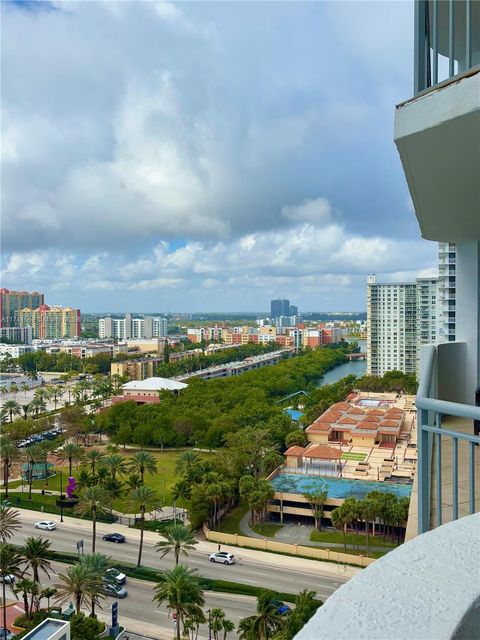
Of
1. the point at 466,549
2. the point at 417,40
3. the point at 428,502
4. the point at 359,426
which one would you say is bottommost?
the point at 359,426

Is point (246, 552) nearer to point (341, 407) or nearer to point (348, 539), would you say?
point (348, 539)

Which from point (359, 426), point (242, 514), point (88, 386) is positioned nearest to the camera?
point (242, 514)

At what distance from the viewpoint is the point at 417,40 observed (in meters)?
1.79

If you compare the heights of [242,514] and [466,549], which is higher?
[466,549]

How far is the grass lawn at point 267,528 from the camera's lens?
11.3 metres

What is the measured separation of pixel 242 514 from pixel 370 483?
307 centimetres

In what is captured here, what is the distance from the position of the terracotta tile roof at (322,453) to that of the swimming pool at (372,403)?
8.13 metres

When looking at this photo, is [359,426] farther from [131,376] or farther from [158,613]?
[131,376]

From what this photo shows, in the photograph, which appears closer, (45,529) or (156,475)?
(45,529)

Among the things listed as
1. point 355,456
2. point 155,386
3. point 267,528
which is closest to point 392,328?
point 155,386

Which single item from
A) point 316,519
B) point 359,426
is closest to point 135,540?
point 316,519

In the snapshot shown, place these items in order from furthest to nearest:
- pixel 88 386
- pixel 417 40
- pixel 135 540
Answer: pixel 88 386, pixel 135 540, pixel 417 40

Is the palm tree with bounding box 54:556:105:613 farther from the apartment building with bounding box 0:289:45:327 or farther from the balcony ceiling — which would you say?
the apartment building with bounding box 0:289:45:327

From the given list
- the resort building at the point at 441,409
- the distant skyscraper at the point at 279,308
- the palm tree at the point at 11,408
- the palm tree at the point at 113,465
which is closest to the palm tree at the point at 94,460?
the palm tree at the point at 113,465
